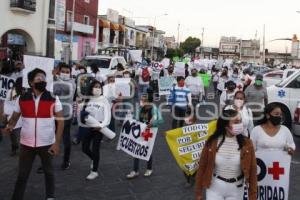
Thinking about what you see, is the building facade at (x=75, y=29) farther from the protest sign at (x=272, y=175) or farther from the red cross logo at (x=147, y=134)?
the protest sign at (x=272, y=175)

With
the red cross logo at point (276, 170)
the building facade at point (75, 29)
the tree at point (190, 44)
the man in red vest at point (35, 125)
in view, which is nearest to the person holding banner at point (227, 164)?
the red cross logo at point (276, 170)

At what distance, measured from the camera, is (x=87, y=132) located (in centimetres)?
805

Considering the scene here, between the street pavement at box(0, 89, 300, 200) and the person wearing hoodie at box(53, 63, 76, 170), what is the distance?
0.29 meters

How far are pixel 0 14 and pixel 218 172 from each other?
27.4 meters

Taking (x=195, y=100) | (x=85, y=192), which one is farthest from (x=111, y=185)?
(x=195, y=100)

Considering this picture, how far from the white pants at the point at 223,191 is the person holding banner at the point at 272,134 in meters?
1.06

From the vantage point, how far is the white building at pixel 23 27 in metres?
30.4

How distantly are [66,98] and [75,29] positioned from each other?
1358 inches

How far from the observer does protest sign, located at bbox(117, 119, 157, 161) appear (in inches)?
318

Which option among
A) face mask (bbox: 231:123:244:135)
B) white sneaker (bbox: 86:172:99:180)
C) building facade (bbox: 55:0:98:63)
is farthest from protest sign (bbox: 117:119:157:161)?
building facade (bbox: 55:0:98:63)

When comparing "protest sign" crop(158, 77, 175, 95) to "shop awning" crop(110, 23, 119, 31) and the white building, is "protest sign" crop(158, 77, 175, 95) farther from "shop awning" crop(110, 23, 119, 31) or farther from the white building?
"shop awning" crop(110, 23, 119, 31)

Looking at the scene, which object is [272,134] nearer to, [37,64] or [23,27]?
[37,64]

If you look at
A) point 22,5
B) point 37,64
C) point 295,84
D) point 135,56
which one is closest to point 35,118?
point 37,64

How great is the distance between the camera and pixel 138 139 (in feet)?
26.9
